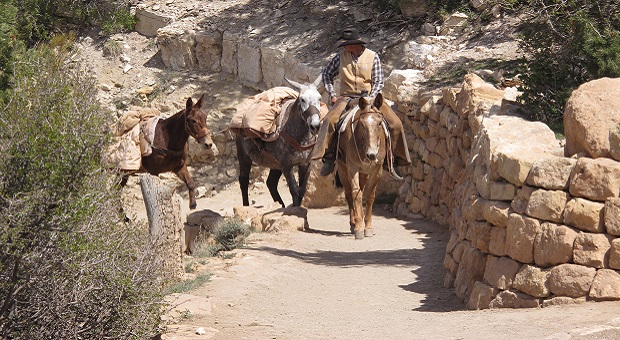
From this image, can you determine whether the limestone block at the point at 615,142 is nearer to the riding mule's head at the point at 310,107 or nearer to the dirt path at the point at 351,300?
the dirt path at the point at 351,300

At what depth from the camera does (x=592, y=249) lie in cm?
805

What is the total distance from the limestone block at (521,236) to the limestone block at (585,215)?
1.03ft

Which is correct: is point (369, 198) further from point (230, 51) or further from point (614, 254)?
point (230, 51)

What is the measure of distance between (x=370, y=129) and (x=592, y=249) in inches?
204

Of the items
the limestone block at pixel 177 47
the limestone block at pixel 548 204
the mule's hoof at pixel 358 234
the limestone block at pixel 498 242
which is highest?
the limestone block at pixel 177 47

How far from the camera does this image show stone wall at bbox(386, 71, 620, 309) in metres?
8.08

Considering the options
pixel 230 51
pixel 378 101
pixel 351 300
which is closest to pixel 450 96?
pixel 378 101

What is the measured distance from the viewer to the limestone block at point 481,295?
882 centimetres

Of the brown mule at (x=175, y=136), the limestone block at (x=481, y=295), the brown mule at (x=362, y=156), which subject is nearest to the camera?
the limestone block at (x=481, y=295)

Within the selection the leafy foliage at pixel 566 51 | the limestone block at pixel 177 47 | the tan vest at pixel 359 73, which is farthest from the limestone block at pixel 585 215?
the limestone block at pixel 177 47

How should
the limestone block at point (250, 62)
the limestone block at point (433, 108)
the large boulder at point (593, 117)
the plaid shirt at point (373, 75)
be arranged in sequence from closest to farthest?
1. the large boulder at point (593, 117)
2. the plaid shirt at point (373, 75)
3. the limestone block at point (433, 108)
4. the limestone block at point (250, 62)

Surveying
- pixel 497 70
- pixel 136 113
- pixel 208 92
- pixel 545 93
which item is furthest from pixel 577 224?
pixel 208 92

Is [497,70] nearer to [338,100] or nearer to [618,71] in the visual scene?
[338,100]

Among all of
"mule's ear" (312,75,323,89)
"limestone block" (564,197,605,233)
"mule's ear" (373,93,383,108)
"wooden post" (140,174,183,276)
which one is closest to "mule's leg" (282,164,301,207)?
"mule's ear" (312,75,323,89)
